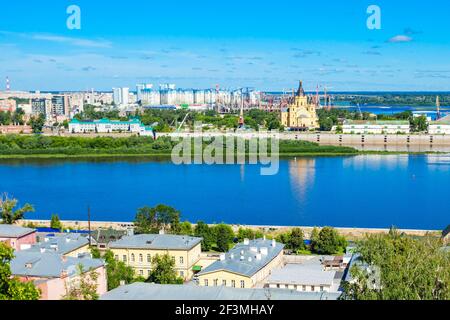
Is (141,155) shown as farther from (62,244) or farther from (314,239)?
(62,244)

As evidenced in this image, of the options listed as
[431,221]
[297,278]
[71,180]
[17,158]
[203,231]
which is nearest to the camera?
[297,278]

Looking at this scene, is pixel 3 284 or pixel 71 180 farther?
pixel 71 180

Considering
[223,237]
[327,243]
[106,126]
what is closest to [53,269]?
[223,237]

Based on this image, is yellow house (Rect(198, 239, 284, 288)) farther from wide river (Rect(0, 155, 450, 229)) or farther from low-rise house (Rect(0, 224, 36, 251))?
wide river (Rect(0, 155, 450, 229))

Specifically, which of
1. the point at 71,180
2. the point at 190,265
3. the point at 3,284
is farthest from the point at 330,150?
the point at 3,284

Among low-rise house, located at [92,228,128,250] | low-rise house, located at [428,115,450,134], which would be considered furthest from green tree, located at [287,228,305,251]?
low-rise house, located at [428,115,450,134]

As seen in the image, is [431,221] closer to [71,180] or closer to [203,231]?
[203,231]
